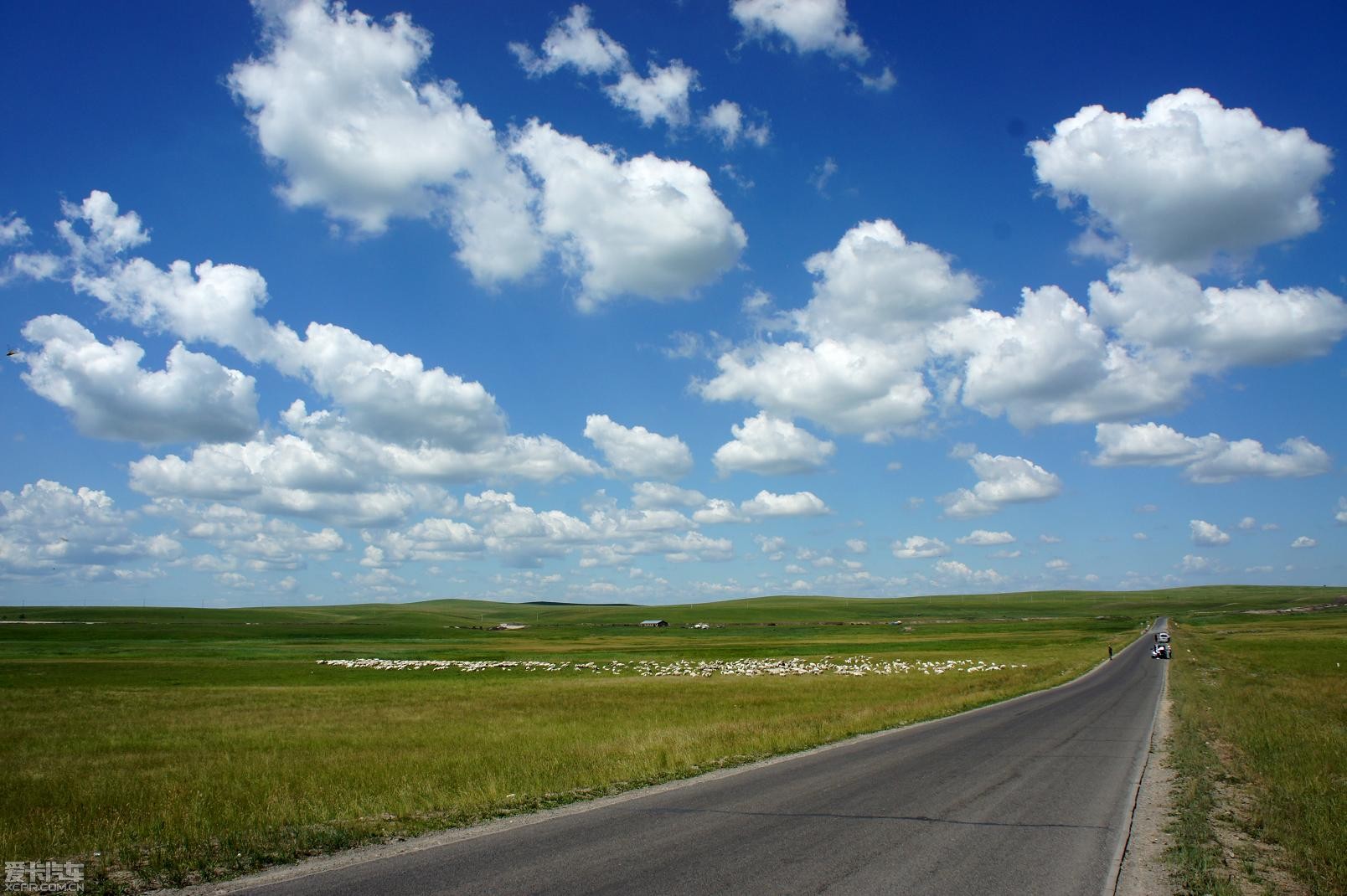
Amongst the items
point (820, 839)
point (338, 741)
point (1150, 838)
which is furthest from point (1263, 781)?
point (338, 741)

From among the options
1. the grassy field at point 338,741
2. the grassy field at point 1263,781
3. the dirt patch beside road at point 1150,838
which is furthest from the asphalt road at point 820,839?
the grassy field at point 338,741

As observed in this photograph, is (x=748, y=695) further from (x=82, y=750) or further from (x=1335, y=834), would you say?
(x=1335, y=834)

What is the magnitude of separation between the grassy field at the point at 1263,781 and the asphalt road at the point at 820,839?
1.06m

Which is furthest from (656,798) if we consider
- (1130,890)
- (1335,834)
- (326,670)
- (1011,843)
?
(326,670)

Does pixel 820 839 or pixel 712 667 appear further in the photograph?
pixel 712 667

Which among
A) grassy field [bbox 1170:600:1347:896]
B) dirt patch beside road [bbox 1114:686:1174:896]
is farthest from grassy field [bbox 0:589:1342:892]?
grassy field [bbox 1170:600:1347:896]

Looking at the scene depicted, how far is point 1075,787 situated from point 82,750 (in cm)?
2705

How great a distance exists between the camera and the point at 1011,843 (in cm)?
1027

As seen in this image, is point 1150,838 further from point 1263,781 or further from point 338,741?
point 338,741

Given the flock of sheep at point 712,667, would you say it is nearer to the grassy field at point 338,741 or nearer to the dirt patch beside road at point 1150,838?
the grassy field at point 338,741

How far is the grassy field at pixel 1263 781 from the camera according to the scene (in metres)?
9.29

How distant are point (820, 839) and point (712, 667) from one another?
205 ft

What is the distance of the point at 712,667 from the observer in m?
71.0

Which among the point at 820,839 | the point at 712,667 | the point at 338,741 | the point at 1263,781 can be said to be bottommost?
the point at 712,667
